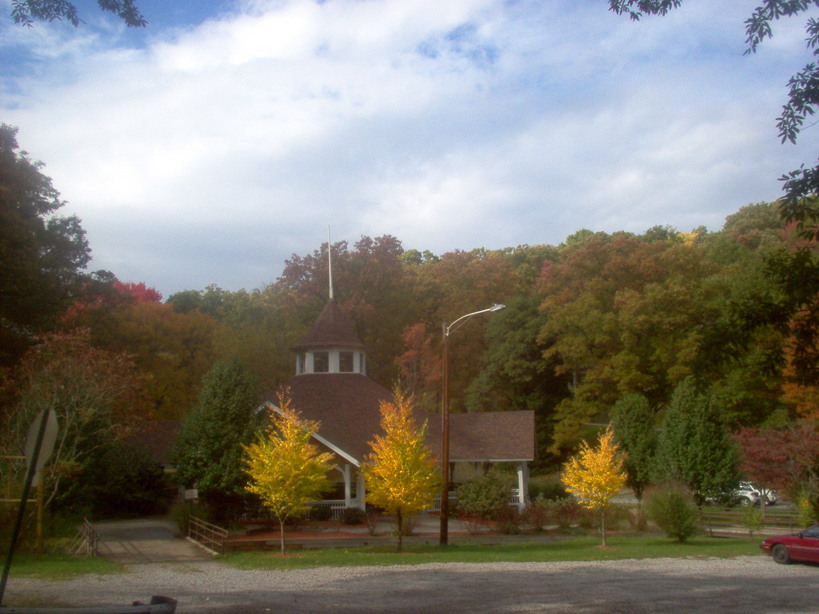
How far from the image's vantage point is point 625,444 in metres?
40.2

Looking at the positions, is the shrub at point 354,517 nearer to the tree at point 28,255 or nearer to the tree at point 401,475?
the tree at point 401,475

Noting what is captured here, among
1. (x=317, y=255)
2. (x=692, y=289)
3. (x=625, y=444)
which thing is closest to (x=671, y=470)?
(x=625, y=444)

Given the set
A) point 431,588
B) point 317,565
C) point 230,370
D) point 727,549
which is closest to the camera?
point 431,588

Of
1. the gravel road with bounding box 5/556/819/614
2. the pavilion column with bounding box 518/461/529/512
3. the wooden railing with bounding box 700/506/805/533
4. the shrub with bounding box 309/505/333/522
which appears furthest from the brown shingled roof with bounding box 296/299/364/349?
the gravel road with bounding box 5/556/819/614

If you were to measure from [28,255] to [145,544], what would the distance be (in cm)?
1055

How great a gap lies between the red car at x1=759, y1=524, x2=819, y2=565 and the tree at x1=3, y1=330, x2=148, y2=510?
68.0 ft

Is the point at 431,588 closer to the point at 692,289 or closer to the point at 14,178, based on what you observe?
the point at 14,178

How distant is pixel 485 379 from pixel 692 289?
1484cm

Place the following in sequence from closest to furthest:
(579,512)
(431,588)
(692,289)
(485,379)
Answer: (431,588) < (579,512) < (692,289) < (485,379)

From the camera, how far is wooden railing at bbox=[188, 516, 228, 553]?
2434 cm

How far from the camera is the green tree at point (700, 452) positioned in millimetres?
36094

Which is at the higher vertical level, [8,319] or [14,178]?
[14,178]

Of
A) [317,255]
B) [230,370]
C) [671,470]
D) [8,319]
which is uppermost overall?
[317,255]

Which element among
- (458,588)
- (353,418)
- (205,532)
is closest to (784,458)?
(353,418)
